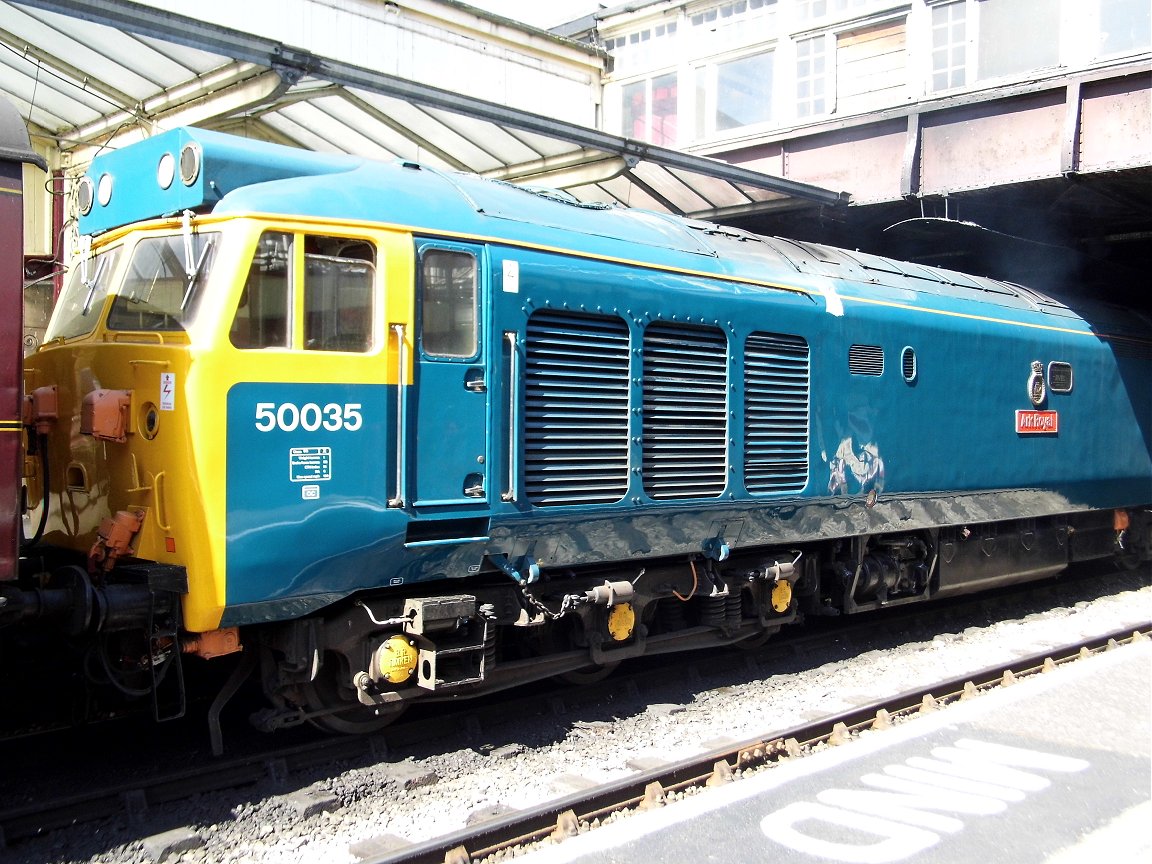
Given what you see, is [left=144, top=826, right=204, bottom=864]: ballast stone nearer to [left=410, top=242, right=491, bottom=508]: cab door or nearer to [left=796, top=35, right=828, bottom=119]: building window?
[left=410, top=242, right=491, bottom=508]: cab door

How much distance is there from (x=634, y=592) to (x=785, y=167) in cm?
880

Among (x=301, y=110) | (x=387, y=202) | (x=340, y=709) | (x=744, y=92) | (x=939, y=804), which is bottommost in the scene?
(x=939, y=804)

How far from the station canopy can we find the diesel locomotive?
2.25 m

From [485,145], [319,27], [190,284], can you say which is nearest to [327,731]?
[190,284]

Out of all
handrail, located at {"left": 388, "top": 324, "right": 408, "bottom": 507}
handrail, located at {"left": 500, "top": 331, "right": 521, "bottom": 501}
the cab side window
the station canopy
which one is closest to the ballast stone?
handrail, located at {"left": 388, "top": 324, "right": 408, "bottom": 507}

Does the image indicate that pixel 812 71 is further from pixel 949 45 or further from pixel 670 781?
pixel 670 781

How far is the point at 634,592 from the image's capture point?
7.05 meters

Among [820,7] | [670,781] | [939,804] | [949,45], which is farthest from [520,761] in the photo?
[820,7]

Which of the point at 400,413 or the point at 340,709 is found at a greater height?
the point at 400,413

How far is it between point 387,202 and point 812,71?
1205 centimetres

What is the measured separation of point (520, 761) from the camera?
6426 mm

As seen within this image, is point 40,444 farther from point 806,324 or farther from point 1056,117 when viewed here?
point 1056,117

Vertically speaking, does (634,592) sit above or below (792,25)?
below

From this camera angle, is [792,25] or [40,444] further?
[792,25]
